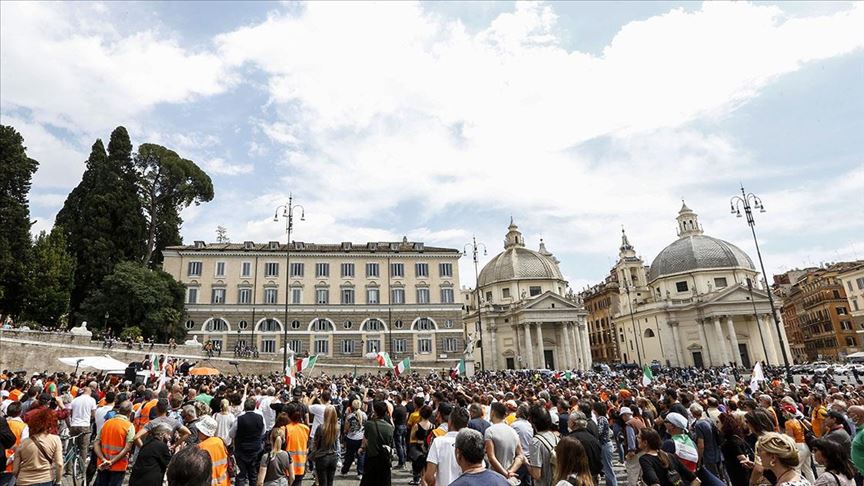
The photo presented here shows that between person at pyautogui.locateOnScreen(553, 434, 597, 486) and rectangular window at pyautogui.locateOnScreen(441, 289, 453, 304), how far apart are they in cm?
4409

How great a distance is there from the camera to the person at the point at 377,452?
20.7ft

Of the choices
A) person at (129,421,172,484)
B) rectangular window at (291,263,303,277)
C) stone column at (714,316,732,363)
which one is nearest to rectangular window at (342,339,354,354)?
rectangular window at (291,263,303,277)

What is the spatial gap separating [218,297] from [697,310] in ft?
196

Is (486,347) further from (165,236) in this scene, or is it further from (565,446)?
(565,446)

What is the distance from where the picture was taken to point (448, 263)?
4962 centimetres

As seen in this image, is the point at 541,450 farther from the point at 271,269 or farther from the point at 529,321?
the point at 529,321

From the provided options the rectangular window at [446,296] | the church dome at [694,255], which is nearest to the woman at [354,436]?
the rectangular window at [446,296]

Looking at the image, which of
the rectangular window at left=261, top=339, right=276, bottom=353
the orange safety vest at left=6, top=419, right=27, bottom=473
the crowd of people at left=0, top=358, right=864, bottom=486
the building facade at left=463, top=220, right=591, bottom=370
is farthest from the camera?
the building facade at left=463, top=220, right=591, bottom=370

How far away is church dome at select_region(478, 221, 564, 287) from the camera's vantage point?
6844cm

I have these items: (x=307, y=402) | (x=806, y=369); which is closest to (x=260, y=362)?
(x=307, y=402)

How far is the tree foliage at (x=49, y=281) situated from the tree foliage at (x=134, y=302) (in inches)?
83.0

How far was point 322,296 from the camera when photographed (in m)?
46.9

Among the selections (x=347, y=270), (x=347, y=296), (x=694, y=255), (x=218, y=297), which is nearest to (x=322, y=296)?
(x=347, y=296)

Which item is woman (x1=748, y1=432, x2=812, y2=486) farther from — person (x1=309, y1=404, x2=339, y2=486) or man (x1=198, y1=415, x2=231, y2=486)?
person (x1=309, y1=404, x2=339, y2=486)
